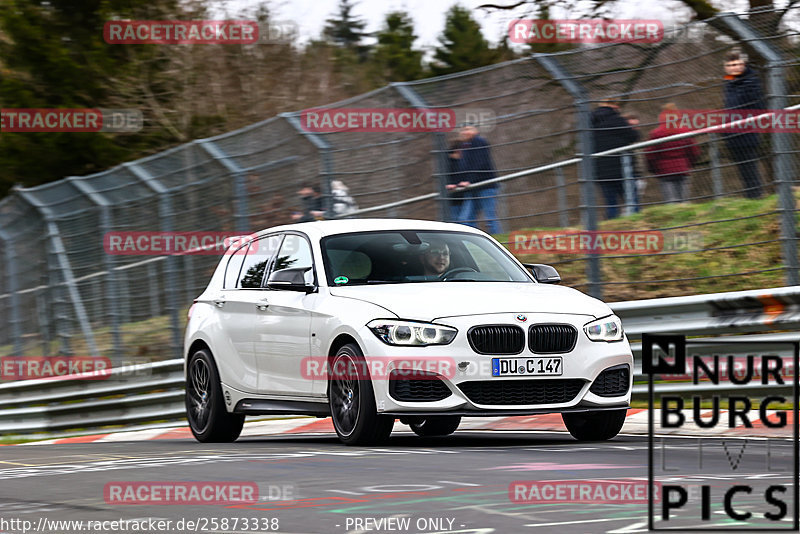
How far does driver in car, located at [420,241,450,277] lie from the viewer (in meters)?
10.2

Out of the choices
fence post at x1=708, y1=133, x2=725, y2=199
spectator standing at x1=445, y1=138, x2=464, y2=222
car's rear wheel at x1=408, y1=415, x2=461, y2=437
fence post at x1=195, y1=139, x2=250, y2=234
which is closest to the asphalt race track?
car's rear wheel at x1=408, y1=415, x2=461, y2=437

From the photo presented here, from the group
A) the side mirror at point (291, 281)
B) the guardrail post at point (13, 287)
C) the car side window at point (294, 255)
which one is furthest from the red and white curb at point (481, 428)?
the guardrail post at point (13, 287)

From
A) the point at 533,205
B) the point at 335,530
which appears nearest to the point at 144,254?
the point at 533,205

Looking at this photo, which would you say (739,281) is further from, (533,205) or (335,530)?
(335,530)

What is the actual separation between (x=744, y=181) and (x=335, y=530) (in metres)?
6.42

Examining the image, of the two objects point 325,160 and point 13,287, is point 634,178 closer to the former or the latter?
point 325,160

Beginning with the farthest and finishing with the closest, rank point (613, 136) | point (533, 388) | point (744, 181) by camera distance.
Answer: point (613, 136) < point (744, 181) < point (533, 388)

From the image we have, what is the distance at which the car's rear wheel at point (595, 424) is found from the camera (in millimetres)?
9445

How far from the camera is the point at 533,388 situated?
29.5 feet

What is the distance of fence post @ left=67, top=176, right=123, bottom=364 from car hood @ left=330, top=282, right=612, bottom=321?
8.77 meters

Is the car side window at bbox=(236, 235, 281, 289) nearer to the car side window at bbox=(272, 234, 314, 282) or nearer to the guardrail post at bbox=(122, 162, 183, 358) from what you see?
the car side window at bbox=(272, 234, 314, 282)

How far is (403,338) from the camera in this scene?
351 inches

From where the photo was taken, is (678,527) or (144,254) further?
(144,254)

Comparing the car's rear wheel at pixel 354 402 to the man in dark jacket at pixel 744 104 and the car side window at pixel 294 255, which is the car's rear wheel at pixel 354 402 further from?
the man in dark jacket at pixel 744 104
